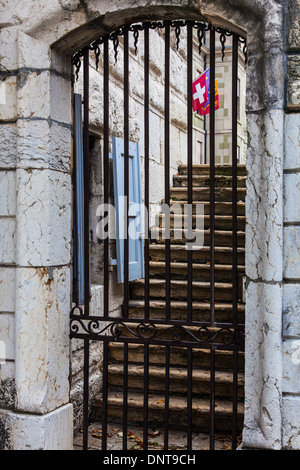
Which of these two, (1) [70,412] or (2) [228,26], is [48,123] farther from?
(1) [70,412]

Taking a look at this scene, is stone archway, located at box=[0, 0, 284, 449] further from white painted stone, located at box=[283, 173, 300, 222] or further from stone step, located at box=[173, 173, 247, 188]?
stone step, located at box=[173, 173, 247, 188]

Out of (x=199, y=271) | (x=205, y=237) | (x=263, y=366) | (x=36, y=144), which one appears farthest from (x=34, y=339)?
(x=205, y=237)

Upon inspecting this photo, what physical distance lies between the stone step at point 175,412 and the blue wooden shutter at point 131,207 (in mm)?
1190

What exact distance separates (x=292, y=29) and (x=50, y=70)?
147 cm

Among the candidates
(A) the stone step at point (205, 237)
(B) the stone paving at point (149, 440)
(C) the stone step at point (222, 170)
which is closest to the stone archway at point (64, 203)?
(B) the stone paving at point (149, 440)

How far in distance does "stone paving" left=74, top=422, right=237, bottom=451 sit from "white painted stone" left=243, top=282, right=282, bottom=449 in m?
1.61

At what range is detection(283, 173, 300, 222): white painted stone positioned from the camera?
2846 millimetres

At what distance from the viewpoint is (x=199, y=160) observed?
36.9ft

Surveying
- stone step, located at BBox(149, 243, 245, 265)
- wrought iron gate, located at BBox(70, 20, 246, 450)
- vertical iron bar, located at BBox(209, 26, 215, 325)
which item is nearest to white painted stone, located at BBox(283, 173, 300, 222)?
wrought iron gate, located at BBox(70, 20, 246, 450)

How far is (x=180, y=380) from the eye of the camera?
16.2 ft

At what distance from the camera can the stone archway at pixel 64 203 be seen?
2818 mm

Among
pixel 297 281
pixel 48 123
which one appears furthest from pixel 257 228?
pixel 48 123

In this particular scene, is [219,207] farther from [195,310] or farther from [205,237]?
[195,310]

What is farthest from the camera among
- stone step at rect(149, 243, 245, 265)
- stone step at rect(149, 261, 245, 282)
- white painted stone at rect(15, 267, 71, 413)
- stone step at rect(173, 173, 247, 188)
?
stone step at rect(173, 173, 247, 188)
